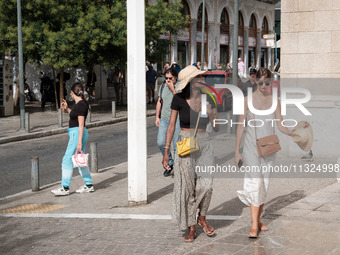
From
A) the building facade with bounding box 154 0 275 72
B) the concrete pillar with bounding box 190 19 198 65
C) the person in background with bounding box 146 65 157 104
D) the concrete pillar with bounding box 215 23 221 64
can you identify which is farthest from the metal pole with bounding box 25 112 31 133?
the concrete pillar with bounding box 215 23 221 64

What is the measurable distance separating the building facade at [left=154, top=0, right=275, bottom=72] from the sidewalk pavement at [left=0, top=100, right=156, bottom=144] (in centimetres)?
1246

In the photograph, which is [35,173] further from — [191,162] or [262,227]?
[262,227]

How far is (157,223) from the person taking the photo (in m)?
7.75

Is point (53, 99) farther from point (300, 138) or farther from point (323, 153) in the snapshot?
point (300, 138)

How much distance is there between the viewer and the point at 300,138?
741cm

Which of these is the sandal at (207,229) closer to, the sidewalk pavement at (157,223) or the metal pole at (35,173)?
the sidewalk pavement at (157,223)

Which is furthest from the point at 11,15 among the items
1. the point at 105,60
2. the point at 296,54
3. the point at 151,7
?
the point at 296,54

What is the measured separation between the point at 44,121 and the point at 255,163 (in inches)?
642

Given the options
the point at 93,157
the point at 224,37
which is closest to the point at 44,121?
the point at 93,157

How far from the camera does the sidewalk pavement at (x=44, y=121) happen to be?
18.7 meters

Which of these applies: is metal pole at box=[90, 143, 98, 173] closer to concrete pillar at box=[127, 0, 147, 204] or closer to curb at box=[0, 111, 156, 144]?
concrete pillar at box=[127, 0, 147, 204]

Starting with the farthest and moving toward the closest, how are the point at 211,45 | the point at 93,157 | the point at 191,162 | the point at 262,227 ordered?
the point at 211,45
the point at 93,157
the point at 262,227
the point at 191,162

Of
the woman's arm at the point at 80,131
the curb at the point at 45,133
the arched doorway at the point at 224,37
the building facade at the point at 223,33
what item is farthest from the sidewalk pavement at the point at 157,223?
the arched doorway at the point at 224,37

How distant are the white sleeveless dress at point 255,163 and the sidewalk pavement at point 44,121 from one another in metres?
11.8
